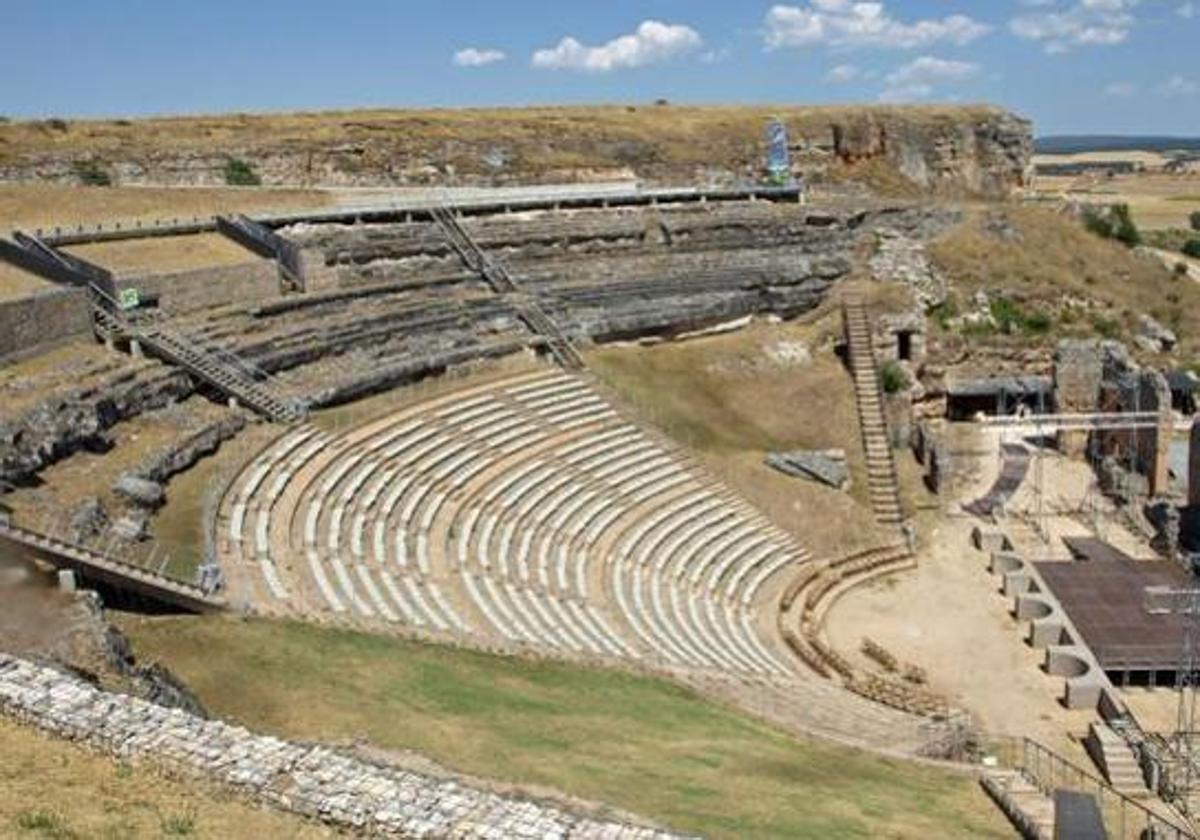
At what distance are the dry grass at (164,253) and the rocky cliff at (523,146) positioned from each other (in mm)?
13551

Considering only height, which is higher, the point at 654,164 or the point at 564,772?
the point at 654,164

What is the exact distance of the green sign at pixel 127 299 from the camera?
94.0 ft

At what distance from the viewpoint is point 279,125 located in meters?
53.9

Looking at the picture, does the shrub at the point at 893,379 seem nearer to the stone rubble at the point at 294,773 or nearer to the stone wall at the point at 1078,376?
the stone wall at the point at 1078,376

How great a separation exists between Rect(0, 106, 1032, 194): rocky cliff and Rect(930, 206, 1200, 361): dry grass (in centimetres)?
1306

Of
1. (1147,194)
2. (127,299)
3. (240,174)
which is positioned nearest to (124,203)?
(240,174)

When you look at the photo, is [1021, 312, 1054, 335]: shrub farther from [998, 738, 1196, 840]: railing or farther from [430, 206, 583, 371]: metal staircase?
[998, 738, 1196, 840]: railing

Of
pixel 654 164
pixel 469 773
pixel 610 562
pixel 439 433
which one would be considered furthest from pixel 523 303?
pixel 469 773

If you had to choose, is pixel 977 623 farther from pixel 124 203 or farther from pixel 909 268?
pixel 124 203

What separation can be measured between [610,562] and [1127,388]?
19761 mm

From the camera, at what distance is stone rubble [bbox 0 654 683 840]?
10.3m

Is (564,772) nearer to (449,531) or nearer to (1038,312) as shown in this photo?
(449,531)

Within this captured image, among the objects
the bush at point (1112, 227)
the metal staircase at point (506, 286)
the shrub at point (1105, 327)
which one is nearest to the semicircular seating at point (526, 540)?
the metal staircase at point (506, 286)

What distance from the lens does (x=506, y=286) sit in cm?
3756
